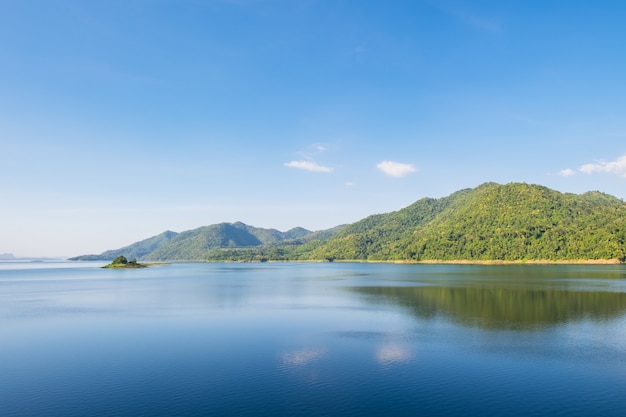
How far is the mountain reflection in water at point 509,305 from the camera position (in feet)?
187

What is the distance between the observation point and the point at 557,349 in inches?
1604

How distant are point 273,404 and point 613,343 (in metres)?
37.9

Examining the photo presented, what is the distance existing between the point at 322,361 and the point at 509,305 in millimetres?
46902

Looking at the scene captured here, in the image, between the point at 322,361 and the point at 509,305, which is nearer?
the point at 322,361

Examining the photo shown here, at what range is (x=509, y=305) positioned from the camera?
232 ft

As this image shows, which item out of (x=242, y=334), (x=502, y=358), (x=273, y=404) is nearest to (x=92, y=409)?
(x=273, y=404)

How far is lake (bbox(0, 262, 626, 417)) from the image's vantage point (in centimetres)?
2783

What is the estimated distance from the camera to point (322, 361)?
37781 mm

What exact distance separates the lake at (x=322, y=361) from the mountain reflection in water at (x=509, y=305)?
1.43ft

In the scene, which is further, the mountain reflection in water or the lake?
the mountain reflection in water

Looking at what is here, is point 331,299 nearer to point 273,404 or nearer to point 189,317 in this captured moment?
point 189,317

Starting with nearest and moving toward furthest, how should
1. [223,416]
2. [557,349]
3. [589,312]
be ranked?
[223,416], [557,349], [589,312]

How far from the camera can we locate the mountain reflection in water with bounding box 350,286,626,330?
56.9 m

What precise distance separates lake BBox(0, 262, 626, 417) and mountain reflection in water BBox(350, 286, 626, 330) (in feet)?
1.43
